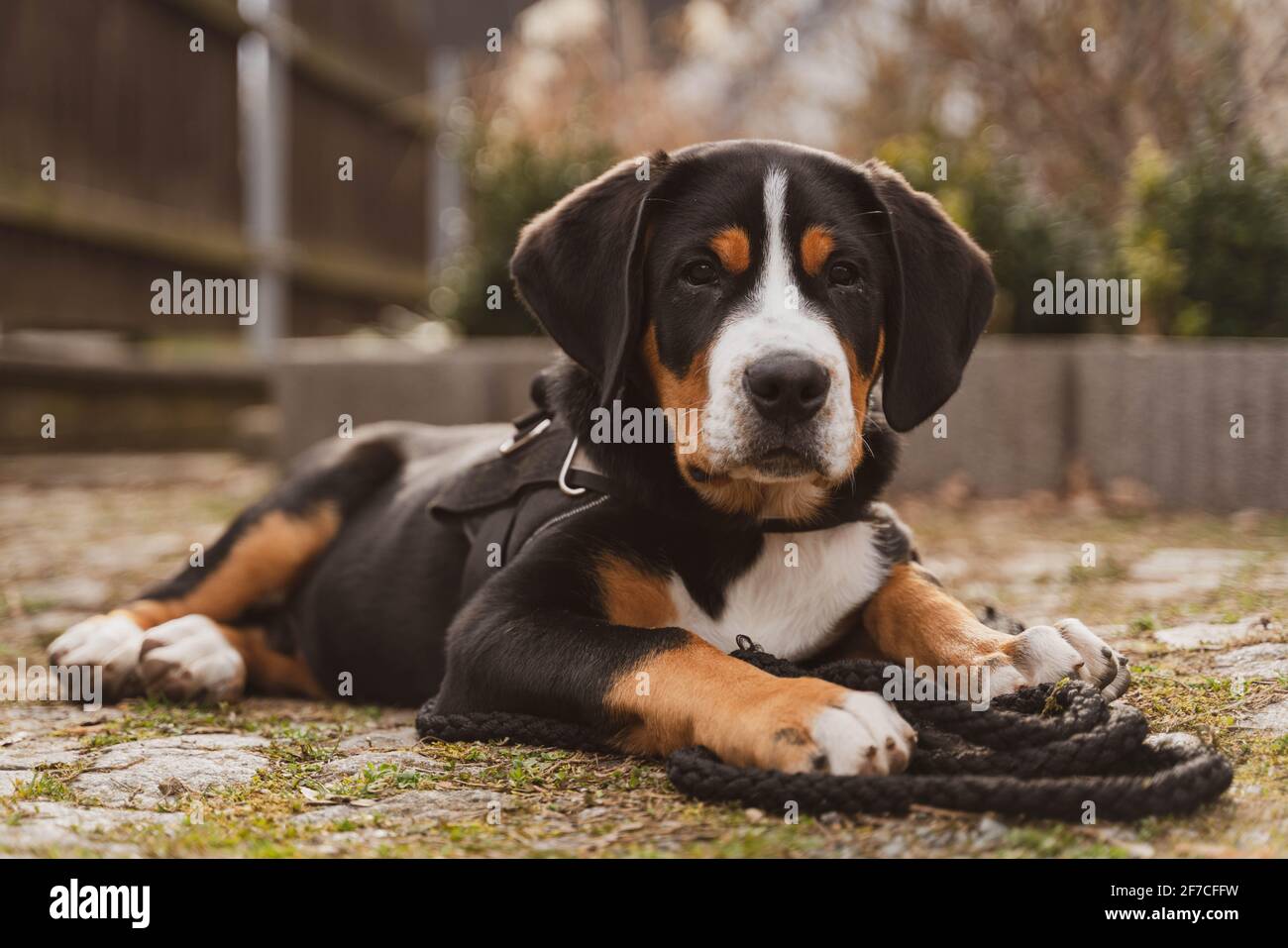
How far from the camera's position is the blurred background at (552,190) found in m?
7.84

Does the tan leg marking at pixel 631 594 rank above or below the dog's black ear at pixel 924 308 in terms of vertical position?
below

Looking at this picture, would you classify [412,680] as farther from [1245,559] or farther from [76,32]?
[76,32]

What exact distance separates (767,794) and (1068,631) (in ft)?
3.47

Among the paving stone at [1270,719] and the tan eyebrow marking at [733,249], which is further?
the tan eyebrow marking at [733,249]

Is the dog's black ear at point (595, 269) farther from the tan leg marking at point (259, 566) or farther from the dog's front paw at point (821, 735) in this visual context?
the tan leg marking at point (259, 566)

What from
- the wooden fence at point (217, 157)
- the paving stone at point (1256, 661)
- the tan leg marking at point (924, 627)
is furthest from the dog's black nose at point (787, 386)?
the wooden fence at point (217, 157)

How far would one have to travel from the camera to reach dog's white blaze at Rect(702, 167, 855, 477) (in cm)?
312

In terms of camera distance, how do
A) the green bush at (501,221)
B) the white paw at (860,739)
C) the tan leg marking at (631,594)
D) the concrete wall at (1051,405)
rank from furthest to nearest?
the green bush at (501,221)
the concrete wall at (1051,405)
the tan leg marking at (631,594)
the white paw at (860,739)

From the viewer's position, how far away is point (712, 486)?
3.37 meters

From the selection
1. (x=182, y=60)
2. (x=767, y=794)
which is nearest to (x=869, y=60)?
(x=182, y=60)

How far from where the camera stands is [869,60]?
1335cm

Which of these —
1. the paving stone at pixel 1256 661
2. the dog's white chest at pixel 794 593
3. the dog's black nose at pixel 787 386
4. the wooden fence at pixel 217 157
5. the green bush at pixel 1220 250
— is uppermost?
the wooden fence at pixel 217 157

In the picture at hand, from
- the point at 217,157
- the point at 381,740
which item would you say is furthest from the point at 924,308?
the point at 217,157

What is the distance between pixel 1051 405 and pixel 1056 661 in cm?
508
